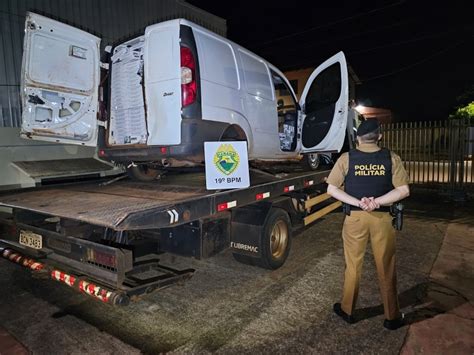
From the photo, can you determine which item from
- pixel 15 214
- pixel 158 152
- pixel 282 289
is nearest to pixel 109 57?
pixel 158 152

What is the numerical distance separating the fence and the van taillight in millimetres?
9002

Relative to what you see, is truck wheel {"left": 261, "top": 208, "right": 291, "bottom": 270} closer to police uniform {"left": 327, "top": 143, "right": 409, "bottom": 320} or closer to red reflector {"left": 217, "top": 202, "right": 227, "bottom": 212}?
red reflector {"left": 217, "top": 202, "right": 227, "bottom": 212}

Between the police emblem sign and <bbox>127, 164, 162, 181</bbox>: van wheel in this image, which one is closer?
the police emblem sign

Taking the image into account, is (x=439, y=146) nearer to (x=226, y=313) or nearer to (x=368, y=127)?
(x=368, y=127)

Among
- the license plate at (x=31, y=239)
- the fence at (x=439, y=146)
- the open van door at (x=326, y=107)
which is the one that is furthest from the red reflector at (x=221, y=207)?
the fence at (x=439, y=146)

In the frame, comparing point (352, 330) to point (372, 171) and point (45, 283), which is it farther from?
point (45, 283)

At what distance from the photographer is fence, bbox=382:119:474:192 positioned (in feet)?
31.8

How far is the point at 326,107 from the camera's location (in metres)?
6.21

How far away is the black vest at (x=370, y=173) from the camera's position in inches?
112

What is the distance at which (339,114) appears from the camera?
19.5 feet

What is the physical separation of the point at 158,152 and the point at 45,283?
6.86ft

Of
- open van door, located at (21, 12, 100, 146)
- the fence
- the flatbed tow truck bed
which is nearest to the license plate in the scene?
the flatbed tow truck bed

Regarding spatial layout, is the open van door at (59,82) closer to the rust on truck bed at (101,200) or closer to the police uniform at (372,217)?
the rust on truck bed at (101,200)

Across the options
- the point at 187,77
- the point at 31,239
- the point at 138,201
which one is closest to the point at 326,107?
the point at 187,77
